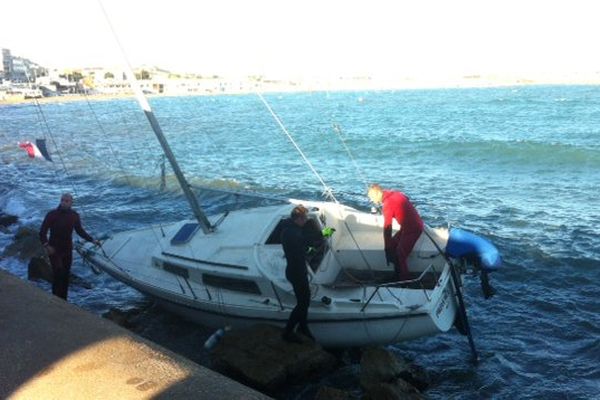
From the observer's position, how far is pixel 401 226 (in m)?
9.32

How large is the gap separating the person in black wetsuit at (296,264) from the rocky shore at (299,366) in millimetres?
309

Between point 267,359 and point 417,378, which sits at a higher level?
point 267,359

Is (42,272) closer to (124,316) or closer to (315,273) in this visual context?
→ (124,316)

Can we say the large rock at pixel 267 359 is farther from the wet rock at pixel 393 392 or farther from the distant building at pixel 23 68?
the distant building at pixel 23 68

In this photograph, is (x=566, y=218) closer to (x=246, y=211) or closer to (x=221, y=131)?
(x=246, y=211)

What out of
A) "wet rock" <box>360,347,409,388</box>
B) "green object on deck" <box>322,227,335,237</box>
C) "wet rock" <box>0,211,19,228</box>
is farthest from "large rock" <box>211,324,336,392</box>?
"wet rock" <box>0,211,19,228</box>

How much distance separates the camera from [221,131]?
165 feet

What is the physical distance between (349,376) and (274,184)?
53.1 ft

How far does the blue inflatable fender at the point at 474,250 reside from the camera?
28.3ft

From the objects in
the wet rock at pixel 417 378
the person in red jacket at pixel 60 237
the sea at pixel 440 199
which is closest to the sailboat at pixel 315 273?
the wet rock at pixel 417 378

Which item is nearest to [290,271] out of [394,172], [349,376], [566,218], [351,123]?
[349,376]

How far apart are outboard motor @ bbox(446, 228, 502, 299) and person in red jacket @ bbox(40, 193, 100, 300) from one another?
6.62 m

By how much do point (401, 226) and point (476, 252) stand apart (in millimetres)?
1287

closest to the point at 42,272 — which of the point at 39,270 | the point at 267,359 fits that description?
the point at 39,270
